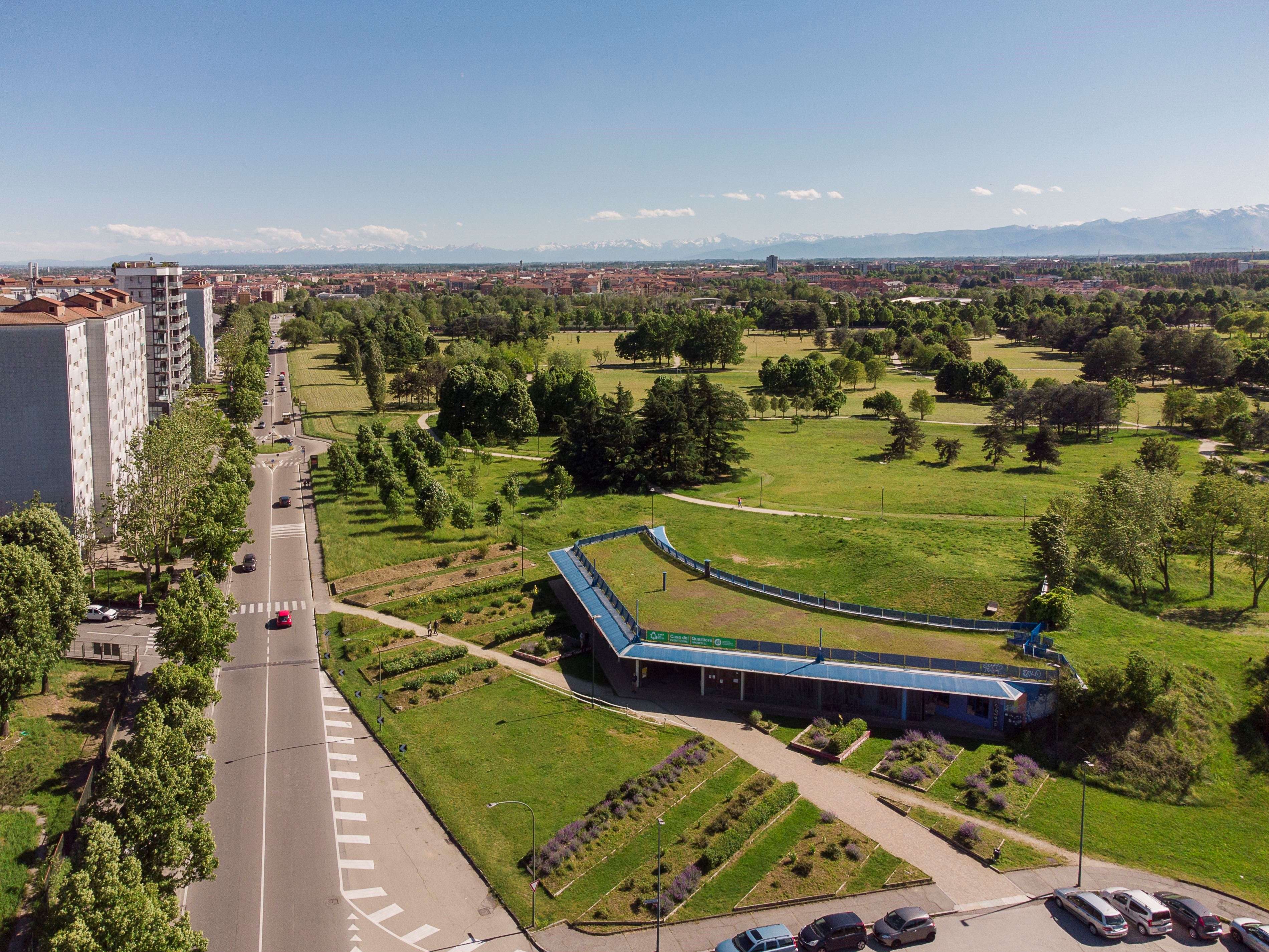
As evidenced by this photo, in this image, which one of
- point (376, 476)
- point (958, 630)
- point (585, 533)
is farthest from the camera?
point (376, 476)

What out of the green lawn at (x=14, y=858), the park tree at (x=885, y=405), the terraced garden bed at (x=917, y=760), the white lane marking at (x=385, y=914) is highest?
the park tree at (x=885, y=405)

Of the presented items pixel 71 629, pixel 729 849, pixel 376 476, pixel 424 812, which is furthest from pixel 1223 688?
pixel 376 476

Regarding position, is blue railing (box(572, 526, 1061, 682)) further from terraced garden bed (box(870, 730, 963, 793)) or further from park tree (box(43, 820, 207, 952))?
park tree (box(43, 820, 207, 952))

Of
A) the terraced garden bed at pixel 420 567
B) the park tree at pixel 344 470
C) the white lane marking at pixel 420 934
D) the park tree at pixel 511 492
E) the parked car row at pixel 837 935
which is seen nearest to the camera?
the parked car row at pixel 837 935

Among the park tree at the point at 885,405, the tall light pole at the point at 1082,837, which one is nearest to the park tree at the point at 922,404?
the park tree at the point at 885,405

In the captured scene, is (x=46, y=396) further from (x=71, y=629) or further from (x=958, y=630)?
(x=958, y=630)

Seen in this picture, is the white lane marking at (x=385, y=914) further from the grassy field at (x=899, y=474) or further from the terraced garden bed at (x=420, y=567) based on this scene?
the grassy field at (x=899, y=474)

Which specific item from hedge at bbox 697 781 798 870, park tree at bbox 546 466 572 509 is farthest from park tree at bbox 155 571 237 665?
park tree at bbox 546 466 572 509
